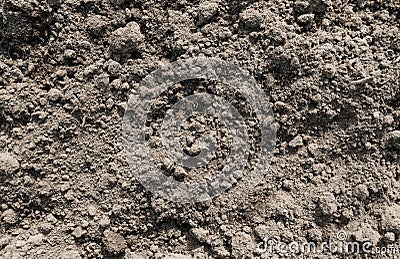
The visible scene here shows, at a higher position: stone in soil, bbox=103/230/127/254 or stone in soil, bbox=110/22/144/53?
stone in soil, bbox=110/22/144/53

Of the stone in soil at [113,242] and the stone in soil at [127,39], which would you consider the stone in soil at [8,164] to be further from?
the stone in soil at [127,39]

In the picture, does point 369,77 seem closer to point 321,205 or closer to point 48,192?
point 321,205

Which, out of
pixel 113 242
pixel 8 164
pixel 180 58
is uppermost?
pixel 180 58

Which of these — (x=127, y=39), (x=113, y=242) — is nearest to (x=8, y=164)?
(x=113, y=242)

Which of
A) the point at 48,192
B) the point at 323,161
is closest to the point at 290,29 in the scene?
the point at 323,161

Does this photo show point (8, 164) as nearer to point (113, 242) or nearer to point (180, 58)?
point (113, 242)

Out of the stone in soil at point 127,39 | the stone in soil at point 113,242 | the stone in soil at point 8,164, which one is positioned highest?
the stone in soil at point 127,39

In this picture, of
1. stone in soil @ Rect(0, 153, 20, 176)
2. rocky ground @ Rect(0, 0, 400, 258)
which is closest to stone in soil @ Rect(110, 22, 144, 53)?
rocky ground @ Rect(0, 0, 400, 258)

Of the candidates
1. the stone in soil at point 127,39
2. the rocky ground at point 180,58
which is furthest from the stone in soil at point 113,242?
the stone in soil at point 127,39

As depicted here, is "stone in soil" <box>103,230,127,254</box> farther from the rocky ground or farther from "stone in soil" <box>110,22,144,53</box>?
"stone in soil" <box>110,22,144,53</box>
